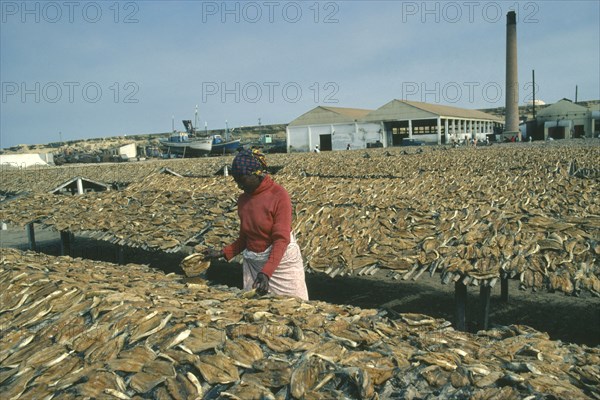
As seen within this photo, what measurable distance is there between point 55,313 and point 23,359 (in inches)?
26.2

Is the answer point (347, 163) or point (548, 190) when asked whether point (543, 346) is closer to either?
point (548, 190)

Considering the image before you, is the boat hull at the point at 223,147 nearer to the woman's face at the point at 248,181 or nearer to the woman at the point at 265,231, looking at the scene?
the woman at the point at 265,231

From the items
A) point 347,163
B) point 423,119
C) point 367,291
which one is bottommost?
point 367,291

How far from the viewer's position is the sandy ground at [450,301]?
7.23 meters

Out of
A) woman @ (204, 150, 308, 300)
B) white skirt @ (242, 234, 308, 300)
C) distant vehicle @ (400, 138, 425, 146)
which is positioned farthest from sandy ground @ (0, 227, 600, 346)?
distant vehicle @ (400, 138, 425, 146)

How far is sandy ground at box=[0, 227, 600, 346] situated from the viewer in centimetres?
723

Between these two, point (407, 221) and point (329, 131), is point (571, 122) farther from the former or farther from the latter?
point (407, 221)

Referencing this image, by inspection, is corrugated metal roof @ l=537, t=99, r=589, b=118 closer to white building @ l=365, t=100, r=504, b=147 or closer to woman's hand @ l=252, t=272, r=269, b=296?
white building @ l=365, t=100, r=504, b=147

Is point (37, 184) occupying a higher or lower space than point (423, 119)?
lower

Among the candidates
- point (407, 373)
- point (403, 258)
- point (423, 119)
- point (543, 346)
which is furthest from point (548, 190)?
point (423, 119)

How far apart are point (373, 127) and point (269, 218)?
131 feet

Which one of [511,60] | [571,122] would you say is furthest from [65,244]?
[571,122]

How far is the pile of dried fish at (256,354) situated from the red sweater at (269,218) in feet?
1.44

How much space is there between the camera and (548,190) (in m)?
9.56
